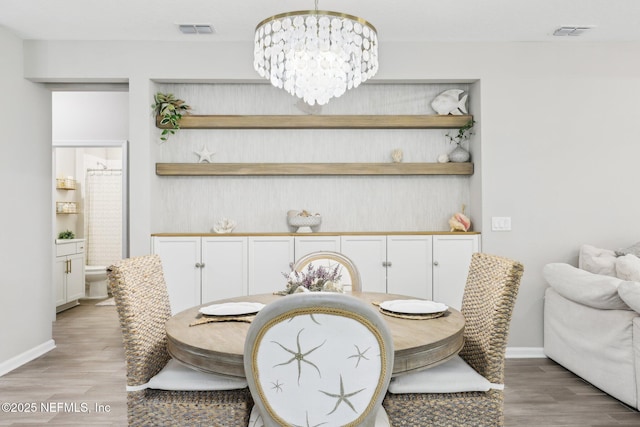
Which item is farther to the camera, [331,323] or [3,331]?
[3,331]

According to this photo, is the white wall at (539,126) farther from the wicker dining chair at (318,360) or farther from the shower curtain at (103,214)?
the shower curtain at (103,214)

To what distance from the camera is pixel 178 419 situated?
1.67 m

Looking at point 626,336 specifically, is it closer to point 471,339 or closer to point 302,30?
point 471,339

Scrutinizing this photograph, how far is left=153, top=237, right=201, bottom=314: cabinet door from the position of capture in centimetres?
361

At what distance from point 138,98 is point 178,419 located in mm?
2819

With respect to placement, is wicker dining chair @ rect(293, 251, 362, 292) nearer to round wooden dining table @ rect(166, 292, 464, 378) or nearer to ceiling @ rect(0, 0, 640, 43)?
round wooden dining table @ rect(166, 292, 464, 378)

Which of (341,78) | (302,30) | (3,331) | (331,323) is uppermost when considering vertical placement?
(302,30)

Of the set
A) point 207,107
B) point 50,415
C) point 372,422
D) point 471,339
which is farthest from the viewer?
point 207,107

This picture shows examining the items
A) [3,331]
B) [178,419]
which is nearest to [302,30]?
[178,419]

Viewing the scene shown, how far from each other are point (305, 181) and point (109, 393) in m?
2.23

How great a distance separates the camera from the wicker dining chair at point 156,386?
5.48ft

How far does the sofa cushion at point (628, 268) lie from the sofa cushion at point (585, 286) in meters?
0.19

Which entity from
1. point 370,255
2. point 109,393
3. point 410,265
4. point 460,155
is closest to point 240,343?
point 109,393

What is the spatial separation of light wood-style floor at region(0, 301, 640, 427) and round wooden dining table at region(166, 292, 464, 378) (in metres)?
1.12
